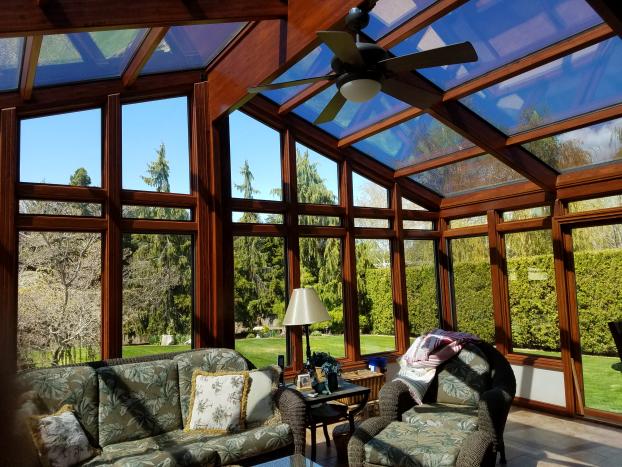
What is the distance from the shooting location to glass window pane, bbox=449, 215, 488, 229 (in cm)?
662

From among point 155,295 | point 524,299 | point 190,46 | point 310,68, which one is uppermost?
point 190,46

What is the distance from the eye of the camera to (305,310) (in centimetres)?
452

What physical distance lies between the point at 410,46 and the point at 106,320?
12.4ft

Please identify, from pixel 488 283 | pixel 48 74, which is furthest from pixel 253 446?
pixel 488 283

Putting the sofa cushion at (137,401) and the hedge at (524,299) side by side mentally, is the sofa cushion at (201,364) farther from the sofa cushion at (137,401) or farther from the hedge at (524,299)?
the hedge at (524,299)

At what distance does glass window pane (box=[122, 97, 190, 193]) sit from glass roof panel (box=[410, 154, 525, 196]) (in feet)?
10.7

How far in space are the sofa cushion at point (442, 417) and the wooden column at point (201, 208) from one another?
7.13 feet

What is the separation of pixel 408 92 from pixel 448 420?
2556 mm

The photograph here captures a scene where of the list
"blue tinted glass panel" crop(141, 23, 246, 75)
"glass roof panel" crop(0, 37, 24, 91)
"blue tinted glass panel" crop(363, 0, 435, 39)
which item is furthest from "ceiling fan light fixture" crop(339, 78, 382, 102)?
"glass roof panel" crop(0, 37, 24, 91)

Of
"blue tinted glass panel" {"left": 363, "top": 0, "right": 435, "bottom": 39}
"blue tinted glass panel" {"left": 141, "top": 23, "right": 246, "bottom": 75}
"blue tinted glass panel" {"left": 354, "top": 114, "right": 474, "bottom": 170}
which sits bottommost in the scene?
"blue tinted glass panel" {"left": 354, "top": 114, "right": 474, "bottom": 170}

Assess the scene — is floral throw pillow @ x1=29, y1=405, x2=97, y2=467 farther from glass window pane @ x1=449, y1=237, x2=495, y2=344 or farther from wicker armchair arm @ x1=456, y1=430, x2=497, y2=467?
glass window pane @ x1=449, y1=237, x2=495, y2=344

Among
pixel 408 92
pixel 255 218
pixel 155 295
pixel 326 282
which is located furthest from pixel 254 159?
pixel 408 92

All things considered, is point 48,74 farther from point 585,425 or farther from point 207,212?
point 585,425

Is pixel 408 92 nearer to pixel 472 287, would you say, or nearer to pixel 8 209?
pixel 8 209
